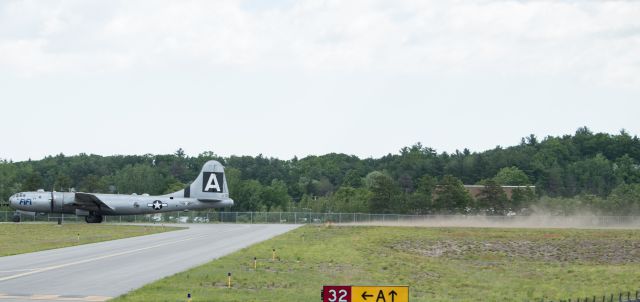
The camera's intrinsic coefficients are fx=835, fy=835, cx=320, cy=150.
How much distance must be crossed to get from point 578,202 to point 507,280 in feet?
301

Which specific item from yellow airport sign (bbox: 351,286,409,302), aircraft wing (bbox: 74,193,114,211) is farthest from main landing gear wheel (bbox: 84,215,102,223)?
yellow airport sign (bbox: 351,286,409,302)

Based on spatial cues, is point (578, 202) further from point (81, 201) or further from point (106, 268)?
point (106, 268)

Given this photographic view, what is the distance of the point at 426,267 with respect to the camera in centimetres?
4475

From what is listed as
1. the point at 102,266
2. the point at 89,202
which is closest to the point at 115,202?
the point at 89,202

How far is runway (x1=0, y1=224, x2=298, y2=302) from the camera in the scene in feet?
93.0

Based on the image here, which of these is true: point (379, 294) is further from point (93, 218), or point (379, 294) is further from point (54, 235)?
point (93, 218)

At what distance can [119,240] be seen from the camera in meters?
58.3

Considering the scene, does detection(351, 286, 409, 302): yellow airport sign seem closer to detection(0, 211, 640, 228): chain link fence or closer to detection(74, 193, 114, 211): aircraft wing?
detection(74, 193, 114, 211): aircraft wing

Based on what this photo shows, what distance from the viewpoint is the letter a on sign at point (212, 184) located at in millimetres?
84625

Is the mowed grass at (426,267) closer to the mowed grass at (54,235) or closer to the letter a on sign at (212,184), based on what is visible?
the mowed grass at (54,235)

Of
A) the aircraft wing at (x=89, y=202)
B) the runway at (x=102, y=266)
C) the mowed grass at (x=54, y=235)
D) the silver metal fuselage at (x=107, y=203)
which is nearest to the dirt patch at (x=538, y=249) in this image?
the runway at (x=102, y=266)

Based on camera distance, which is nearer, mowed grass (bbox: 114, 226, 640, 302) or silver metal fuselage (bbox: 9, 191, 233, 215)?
mowed grass (bbox: 114, 226, 640, 302)

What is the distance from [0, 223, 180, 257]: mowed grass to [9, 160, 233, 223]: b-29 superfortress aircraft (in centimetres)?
267

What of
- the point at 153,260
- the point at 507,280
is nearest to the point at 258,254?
the point at 153,260
